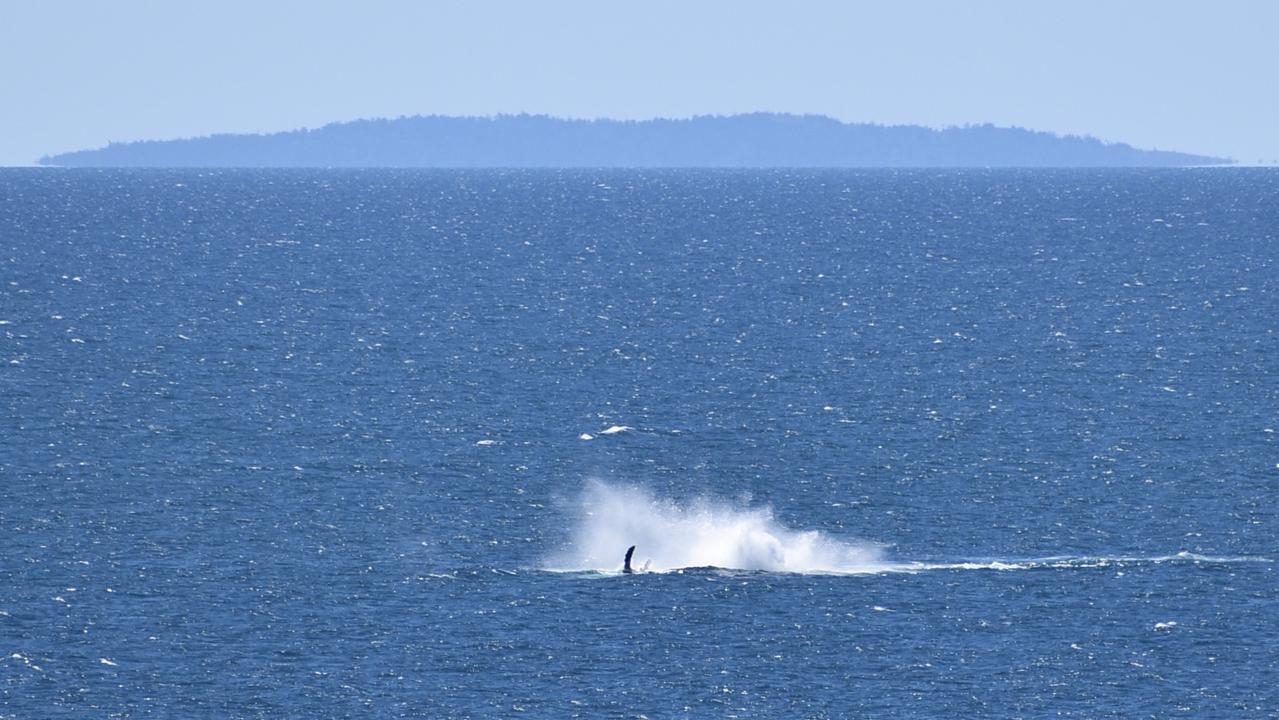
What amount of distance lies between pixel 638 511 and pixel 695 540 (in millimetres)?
6148

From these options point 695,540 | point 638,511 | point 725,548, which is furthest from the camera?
point 638,511

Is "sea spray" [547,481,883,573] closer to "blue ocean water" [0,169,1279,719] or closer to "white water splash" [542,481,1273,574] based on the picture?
"white water splash" [542,481,1273,574]

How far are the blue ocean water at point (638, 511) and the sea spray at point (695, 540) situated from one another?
19cm

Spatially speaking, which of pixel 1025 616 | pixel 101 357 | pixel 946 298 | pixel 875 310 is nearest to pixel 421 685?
pixel 1025 616

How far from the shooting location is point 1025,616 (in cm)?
6297

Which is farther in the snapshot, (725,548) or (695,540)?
(695,540)

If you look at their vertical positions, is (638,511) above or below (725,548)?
below

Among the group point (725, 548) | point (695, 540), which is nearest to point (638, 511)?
point (695, 540)

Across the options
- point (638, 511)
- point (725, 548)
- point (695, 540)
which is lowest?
point (638, 511)

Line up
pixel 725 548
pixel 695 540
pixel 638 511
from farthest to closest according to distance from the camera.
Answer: pixel 638 511
pixel 695 540
pixel 725 548

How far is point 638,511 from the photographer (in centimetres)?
8075

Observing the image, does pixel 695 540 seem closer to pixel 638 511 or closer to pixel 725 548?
pixel 725 548

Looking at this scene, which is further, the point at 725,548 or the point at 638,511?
the point at 638,511

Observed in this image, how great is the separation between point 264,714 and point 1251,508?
4177cm
